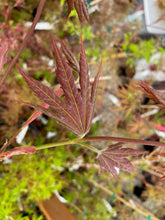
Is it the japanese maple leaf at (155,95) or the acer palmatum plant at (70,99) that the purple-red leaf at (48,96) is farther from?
the japanese maple leaf at (155,95)

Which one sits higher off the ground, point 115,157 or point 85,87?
point 85,87

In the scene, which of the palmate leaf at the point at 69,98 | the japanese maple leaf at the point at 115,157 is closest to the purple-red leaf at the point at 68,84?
the palmate leaf at the point at 69,98

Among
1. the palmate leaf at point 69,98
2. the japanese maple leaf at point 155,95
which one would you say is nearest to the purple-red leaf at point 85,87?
the palmate leaf at point 69,98

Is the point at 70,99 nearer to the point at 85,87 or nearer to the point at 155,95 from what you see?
the point at 85,87

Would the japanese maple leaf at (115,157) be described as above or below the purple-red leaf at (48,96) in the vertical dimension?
below

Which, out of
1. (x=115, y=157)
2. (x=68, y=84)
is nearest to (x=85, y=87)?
(x=68, y=84)

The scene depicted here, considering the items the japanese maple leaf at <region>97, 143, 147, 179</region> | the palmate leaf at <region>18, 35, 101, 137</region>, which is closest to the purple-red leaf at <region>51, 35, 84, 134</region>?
the palmate leaf at <region>18, 35, 101, 137</region>

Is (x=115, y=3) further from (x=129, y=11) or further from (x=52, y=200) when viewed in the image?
(x=52, y=200)

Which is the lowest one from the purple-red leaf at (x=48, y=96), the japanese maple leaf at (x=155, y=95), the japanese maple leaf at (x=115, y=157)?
the japanese maple leaf at (x=115, y=157)

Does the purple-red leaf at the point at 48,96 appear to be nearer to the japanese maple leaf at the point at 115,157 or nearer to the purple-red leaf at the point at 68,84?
the purple-red leaf at the point at 68,84
